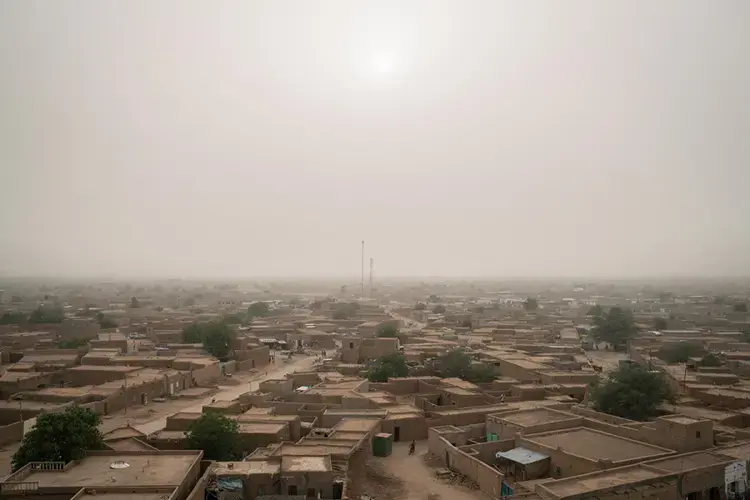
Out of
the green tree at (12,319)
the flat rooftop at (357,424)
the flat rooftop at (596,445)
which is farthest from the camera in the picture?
the green tree at (12,319)

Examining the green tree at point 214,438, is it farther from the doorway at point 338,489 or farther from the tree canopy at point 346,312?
the tree canopy at point 346,312

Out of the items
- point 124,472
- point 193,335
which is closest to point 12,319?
point 193,335

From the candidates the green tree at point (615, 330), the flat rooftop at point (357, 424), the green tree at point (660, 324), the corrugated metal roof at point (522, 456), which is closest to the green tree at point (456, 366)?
the flat rooftop at point (357, 424)

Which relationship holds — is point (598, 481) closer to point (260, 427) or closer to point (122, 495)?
point (260, 427)

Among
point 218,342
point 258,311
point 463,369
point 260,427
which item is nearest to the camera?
point 260,427

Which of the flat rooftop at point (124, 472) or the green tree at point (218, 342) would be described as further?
the green tree at point (218, 342)

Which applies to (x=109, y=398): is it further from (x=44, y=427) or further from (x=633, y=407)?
(x=633, y=407)

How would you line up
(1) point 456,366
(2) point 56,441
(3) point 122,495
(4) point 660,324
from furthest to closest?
(4) point 660,324, (1) point 456,366, (2) point 56,441, (3) point 122,495
